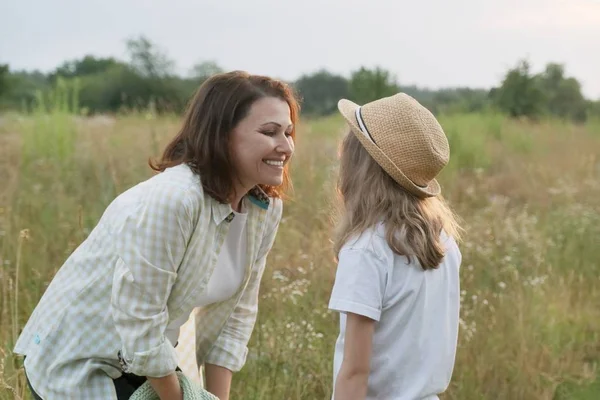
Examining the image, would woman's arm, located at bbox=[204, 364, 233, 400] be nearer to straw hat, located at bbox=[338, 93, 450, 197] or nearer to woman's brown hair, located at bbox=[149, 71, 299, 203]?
woman's brown hair, located at bbox=[149, 71, 299, 203]

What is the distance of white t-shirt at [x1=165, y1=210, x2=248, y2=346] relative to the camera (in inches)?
84.4

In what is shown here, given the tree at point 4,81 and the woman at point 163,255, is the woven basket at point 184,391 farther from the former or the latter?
the tree at point 4,81

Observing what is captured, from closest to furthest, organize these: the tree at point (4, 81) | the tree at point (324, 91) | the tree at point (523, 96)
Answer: the tree at point (324, 91) < the tree at point (523, 96) < the tree at point (4, 81)

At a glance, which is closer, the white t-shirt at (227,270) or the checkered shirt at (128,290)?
the checkered shirt at (128,290)

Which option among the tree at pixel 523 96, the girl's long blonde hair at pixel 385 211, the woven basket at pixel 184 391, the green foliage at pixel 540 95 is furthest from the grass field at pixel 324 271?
the tree at pixel 523 96

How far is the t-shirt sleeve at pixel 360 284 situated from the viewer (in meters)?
1.84

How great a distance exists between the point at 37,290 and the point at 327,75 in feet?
58.0

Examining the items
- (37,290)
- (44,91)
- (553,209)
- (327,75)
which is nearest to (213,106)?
(37,290)

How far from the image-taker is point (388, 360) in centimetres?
194

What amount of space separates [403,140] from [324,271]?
1932 mm

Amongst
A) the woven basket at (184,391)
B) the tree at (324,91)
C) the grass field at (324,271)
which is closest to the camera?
the woven basket at (184,391)

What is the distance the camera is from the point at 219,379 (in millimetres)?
2420

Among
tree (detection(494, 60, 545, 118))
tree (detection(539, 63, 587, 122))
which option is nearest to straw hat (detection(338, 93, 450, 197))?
tree (detection(494, 60, 545, 118))

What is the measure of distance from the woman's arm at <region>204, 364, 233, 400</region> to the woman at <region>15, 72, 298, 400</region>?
0.27 metres
